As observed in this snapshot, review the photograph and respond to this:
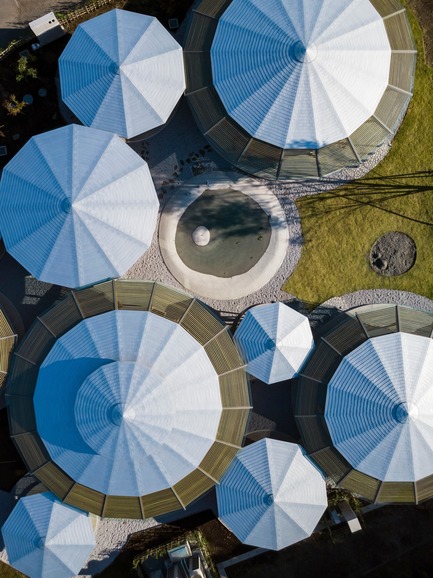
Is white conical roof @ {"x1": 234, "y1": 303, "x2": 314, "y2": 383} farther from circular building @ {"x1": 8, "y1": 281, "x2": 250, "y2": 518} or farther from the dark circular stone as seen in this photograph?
the dark circular stone

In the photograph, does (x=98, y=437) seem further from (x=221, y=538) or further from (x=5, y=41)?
(x=5, y=41)

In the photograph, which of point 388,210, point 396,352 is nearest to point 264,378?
point 396,352

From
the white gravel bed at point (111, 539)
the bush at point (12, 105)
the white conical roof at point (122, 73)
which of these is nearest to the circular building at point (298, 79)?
the white conical roof at point (122, 73)

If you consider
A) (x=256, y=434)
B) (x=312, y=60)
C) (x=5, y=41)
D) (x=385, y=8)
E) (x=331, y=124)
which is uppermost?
(x=5, y=41)

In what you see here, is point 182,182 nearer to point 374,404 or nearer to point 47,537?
point 374,404

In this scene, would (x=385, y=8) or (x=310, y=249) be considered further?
(x=310, y=249)

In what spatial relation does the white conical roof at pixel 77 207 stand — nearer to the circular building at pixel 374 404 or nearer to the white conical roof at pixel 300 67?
the white conical roof at pixel 300 67
